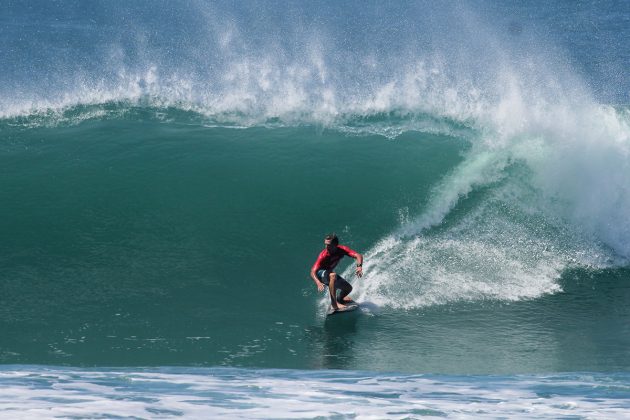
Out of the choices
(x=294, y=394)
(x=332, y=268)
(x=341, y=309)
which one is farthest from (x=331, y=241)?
(x=294, y=394)

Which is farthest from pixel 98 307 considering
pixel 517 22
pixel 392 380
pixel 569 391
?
pixel 517 22

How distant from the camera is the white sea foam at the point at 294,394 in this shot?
891 centimetres

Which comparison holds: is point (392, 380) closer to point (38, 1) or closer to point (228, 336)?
point (228, 336)

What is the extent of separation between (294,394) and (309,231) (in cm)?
645

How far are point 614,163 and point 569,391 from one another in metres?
8.30

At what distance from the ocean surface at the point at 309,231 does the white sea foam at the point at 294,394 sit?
52mm

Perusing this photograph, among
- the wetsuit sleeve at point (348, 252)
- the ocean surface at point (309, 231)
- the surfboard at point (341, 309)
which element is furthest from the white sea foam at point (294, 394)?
the wetsuit sleeve at point (348, 252)

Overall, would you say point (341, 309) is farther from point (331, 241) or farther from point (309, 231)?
point (309, 231)

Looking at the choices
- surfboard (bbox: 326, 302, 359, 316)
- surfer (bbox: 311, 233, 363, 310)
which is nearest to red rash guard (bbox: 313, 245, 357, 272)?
surfer (bbox: 311, 233, 363, 310)

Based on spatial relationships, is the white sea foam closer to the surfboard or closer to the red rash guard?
the surfboard

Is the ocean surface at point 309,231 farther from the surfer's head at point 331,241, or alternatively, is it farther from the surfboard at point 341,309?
the surfer's head at point 331,241

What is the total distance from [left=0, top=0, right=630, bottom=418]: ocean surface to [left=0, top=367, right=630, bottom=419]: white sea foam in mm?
52

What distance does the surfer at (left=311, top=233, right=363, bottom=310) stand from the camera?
13289mm

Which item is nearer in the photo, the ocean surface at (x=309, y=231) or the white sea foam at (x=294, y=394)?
the white sea foam at (x=294, y=394)
